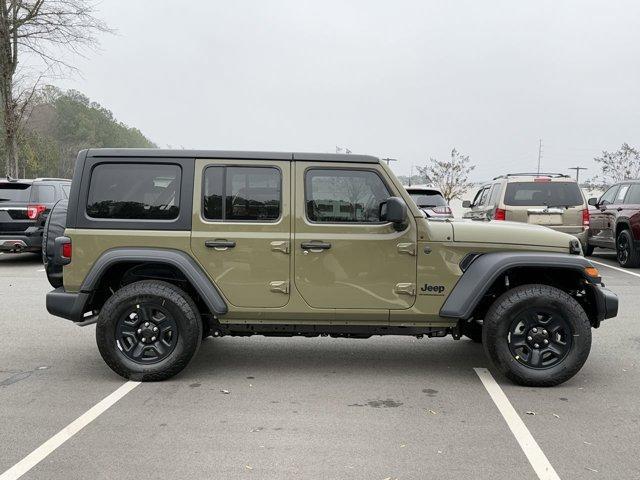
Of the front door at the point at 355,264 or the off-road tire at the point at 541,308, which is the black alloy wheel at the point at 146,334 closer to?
the front door at the point at 355,264

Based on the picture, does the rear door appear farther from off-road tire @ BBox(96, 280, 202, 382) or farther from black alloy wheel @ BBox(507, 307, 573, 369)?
black alloy wheel @ BBox(507, 307, 573, 369)

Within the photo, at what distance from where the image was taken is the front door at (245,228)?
194 inches

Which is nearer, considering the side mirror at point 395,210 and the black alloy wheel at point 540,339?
the side mirror at point 395,210

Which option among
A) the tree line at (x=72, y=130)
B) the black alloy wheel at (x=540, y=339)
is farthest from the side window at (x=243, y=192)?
the tree line at (x=72, y=130)

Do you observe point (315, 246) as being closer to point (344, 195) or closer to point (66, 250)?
point (344, 195)

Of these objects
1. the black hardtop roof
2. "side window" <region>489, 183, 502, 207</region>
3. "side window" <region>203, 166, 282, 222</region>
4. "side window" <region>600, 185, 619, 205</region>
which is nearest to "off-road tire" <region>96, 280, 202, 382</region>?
"side window" <region>203, 166, 282, 222</region>

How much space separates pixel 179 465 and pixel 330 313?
182 centimetres

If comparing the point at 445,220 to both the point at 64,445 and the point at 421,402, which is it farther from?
the point at 64,445

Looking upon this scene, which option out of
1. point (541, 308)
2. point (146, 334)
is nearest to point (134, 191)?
point (146, 334)

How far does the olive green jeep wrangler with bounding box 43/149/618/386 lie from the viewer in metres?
4.89

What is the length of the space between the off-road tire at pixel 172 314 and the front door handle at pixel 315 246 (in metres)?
1.00

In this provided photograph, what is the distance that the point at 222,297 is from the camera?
495cm

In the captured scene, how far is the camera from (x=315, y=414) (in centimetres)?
432

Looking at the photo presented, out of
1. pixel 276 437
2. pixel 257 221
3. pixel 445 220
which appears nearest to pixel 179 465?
pixel 276 437
